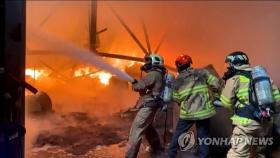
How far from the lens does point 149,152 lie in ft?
22.0

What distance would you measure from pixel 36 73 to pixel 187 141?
558 centimetres

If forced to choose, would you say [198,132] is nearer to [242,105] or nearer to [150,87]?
[150,87]

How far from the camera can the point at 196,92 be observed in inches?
228

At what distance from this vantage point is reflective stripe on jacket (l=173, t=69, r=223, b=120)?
5801 mm

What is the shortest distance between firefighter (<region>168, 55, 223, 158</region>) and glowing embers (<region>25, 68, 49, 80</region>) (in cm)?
518

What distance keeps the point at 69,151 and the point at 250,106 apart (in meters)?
3.12

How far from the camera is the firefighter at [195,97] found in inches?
229

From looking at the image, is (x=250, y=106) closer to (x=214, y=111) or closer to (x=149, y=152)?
(x=214, y=111)

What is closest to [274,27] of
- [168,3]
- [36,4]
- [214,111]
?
[168,3]

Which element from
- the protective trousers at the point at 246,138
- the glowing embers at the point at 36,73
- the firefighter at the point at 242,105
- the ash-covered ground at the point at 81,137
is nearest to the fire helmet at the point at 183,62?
the firefighter at the point at 242,105

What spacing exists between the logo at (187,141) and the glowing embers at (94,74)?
205 inches

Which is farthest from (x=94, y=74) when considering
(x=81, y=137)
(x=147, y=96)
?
(x=147, y=96)
